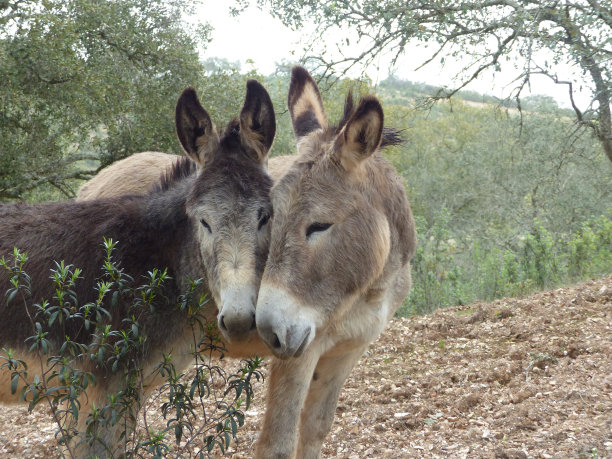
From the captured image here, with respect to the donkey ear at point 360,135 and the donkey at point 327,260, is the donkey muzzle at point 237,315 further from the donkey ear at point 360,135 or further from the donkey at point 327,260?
the donkey ear at point 360,135

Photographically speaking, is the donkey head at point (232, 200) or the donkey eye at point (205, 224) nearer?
the donkey head at point (232, 200)

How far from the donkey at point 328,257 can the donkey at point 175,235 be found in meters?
0.19

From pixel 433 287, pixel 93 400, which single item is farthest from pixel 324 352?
pixel 433 287

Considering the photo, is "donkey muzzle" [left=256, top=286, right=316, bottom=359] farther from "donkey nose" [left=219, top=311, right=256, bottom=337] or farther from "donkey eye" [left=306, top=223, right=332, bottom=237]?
"donkey eye" [left=306, top=223, right=332, bottom=237]

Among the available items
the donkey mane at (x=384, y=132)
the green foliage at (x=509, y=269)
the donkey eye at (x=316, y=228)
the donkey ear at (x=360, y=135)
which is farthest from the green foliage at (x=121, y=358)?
the green foliage at (x=509, y=269)

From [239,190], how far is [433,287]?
6.39 metres

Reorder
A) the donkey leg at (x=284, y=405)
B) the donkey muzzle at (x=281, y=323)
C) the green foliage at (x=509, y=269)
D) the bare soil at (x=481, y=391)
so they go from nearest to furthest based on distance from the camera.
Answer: the donkey muzzle at (x=281, y=323) < the donkey leg at (x=284, y=405) < the bare soil at (x=481, y=391) < the green foliage at (x=509, y=269)

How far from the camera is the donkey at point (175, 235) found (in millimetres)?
3004

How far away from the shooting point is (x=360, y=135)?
3105 mm

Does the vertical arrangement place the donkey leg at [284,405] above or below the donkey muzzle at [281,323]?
below

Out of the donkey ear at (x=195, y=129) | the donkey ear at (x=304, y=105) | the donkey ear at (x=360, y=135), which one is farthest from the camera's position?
the donkey ear at (x=304, y=105)

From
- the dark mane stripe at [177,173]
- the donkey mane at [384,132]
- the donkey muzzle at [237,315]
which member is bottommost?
the donkey muzzle at [237,315]

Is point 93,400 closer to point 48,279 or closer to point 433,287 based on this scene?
point 48,279

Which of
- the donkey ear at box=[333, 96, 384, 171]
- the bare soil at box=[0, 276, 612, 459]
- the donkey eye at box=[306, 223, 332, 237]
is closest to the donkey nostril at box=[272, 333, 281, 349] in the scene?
the donkey eye at box=[306, 223, 332, 237]
